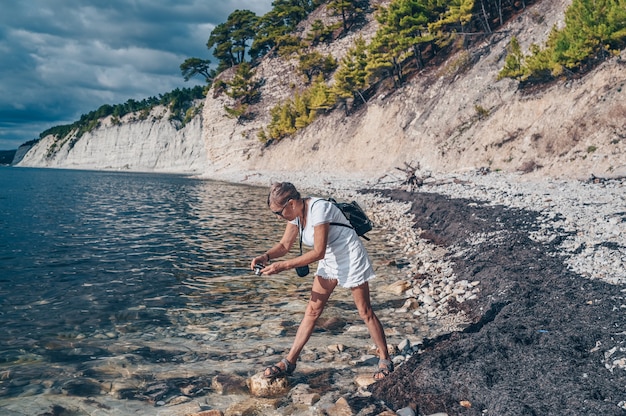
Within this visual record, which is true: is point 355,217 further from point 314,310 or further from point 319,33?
point 319,33

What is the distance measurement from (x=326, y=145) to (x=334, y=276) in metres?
51.3

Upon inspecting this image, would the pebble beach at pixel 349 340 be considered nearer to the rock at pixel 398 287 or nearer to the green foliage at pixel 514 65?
the rock at pixel 398 287

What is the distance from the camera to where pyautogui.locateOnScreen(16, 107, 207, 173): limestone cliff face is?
116 m

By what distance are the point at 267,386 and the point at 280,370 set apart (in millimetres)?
264

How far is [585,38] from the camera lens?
2588 cm

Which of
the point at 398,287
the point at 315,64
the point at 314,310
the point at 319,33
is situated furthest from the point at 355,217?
the point at 319,33

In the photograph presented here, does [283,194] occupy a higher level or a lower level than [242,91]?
lower

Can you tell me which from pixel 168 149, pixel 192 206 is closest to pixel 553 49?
pixel 192 206

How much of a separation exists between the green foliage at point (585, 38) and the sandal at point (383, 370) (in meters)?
26.7

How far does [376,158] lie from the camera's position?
4575cm

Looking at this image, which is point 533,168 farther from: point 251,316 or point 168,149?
point 168,149

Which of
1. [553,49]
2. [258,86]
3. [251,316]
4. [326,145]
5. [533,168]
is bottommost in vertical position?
[251,316]

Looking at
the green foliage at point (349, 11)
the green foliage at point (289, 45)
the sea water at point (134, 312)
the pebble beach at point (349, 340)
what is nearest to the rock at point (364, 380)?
the pebble beach at point (349, 340)

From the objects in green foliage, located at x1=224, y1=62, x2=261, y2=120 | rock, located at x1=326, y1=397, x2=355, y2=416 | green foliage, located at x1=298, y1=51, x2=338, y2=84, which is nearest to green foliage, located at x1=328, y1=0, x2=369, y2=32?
green foliage, located at x1=298, y1=51, x2=338, y2=84
